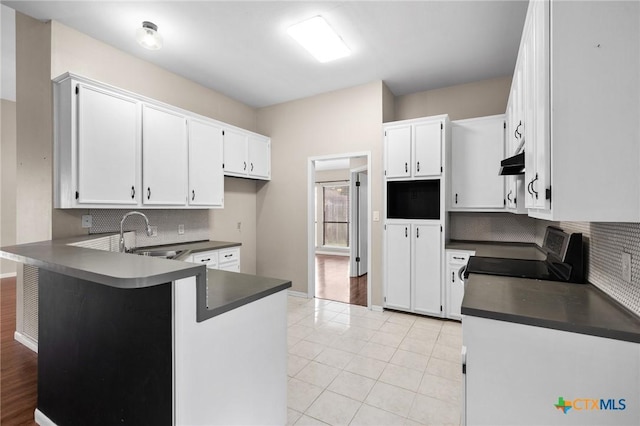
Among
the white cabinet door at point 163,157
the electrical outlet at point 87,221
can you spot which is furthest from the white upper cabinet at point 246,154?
the electrical outlet at point 87,221

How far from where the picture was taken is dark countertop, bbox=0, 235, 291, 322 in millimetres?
992

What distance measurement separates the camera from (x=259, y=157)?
180 inches

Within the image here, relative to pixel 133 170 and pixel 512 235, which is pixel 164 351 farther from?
pixel 512 235

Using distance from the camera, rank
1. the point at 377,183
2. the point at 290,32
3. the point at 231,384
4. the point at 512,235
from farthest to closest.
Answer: the point at 377,183
the point at 512,235
the point at 290,32
the point at 231,384

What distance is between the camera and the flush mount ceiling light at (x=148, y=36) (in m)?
2.55

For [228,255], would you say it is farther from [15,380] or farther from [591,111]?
[591,111]

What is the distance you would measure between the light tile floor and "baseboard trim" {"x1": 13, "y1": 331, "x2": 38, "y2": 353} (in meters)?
2.42

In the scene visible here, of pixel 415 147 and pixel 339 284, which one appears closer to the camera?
pixel 415 147

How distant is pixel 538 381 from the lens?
1.19 metres

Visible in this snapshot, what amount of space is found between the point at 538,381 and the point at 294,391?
62.9 inches

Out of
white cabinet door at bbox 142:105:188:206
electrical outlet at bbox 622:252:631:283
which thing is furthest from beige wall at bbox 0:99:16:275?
electrical outlet at bbox 622:252:631:283

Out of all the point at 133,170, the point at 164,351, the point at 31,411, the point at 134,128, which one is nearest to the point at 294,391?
the point at 164,351

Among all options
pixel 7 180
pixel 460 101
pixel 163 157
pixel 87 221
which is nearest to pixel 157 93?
pixel 163 157

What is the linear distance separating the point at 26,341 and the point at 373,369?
10.9 ft
